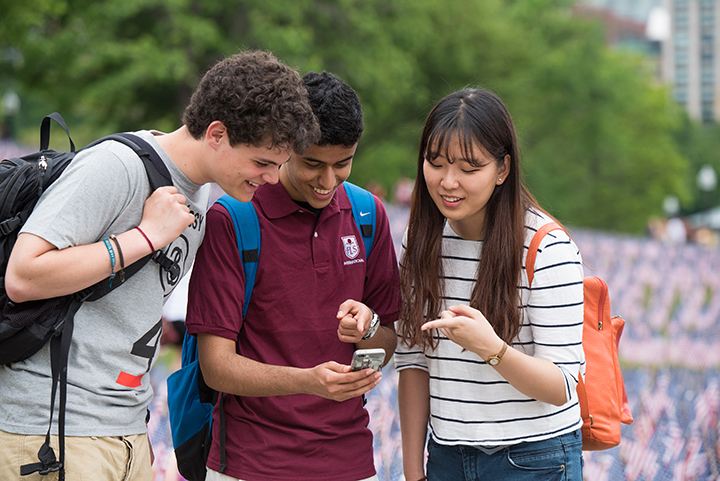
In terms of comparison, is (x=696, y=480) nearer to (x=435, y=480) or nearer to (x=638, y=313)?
(x=435, y=480)

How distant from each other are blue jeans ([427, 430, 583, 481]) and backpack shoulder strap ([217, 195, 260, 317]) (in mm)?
734

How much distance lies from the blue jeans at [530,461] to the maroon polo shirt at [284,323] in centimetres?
29

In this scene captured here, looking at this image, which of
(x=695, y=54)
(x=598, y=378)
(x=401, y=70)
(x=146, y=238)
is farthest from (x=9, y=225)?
(x=695, y=54)

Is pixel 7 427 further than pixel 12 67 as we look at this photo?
No

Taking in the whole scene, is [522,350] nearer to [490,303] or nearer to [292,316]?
[490,303]

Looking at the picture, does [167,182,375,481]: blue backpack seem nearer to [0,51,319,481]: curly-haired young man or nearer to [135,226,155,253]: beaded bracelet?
[0,51,319,481]: curly-haired young man

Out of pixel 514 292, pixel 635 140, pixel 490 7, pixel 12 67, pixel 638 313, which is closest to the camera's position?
pixel 514 292

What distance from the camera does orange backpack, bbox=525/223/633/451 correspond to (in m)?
3.10

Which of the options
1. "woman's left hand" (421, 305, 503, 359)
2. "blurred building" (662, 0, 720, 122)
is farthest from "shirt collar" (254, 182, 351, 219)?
"blurred building" (662, 0, 720, 122)

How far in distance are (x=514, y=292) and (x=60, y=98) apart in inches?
820

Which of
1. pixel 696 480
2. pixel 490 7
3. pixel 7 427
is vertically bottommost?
pixel 696 480

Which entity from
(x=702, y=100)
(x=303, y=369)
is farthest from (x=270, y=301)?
(x=702, y=100)

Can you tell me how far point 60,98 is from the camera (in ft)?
73.7

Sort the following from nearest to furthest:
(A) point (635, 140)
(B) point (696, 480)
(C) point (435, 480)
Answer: (C) point (435, 480) < (B) point (696, 480) < (A) point (635, 140)
